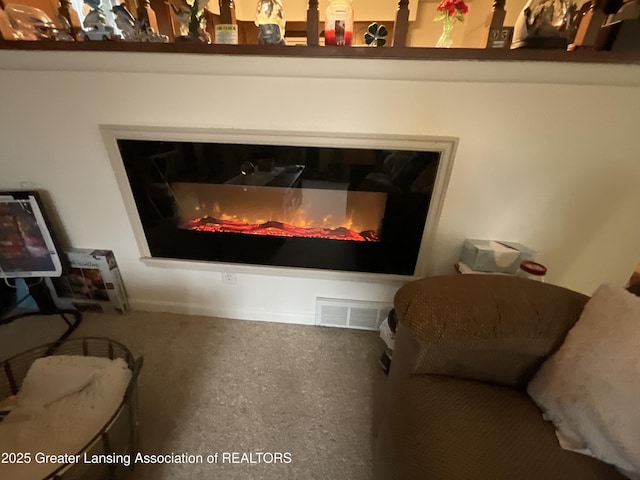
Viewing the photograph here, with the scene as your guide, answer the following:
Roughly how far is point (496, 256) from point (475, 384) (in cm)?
60

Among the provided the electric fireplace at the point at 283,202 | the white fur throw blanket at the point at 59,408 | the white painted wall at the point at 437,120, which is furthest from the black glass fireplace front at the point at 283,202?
the white fur throw blanket at the point at 59,408

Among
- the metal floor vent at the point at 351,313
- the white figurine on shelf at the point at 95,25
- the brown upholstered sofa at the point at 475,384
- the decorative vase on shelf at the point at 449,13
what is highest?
the decorative vase on shelf at the point at 449,13

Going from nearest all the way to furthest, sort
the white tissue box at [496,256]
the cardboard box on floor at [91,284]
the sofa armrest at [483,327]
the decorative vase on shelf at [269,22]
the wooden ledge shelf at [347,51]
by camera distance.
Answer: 1. the sofa armrest at [483,327]
2. the wooden ledge shelf at [347,51]
3. the decorative vase on shelf at [269,22]
4. the white tissue box at [496,256]
5. the cardboard box on floor at [91,284]

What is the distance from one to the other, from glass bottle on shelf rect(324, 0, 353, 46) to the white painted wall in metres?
0.10

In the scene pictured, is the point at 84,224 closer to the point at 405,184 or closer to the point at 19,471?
the point at 19,471

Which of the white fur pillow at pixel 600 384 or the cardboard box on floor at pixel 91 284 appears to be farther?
the cardboard box on floor at pixel 91 284

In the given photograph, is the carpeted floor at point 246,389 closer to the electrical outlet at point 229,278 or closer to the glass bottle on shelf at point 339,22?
the electrical outlet at point 229,278

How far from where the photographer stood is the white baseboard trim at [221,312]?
5.50 ft

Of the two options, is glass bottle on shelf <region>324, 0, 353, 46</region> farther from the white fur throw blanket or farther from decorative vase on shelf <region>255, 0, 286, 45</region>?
the white fur throw blanket

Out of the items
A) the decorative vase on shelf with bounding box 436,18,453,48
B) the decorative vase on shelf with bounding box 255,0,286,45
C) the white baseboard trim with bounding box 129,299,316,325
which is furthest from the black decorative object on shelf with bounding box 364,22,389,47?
the white baseboard trim with bounding box 129,299,316,325

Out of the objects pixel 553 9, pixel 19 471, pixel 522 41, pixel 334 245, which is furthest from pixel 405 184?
pixel 19 471

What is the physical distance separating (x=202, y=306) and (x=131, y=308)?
44 cm

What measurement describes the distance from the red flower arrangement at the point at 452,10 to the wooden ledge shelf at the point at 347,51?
0.86ft

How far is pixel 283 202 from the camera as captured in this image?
1422 mm
